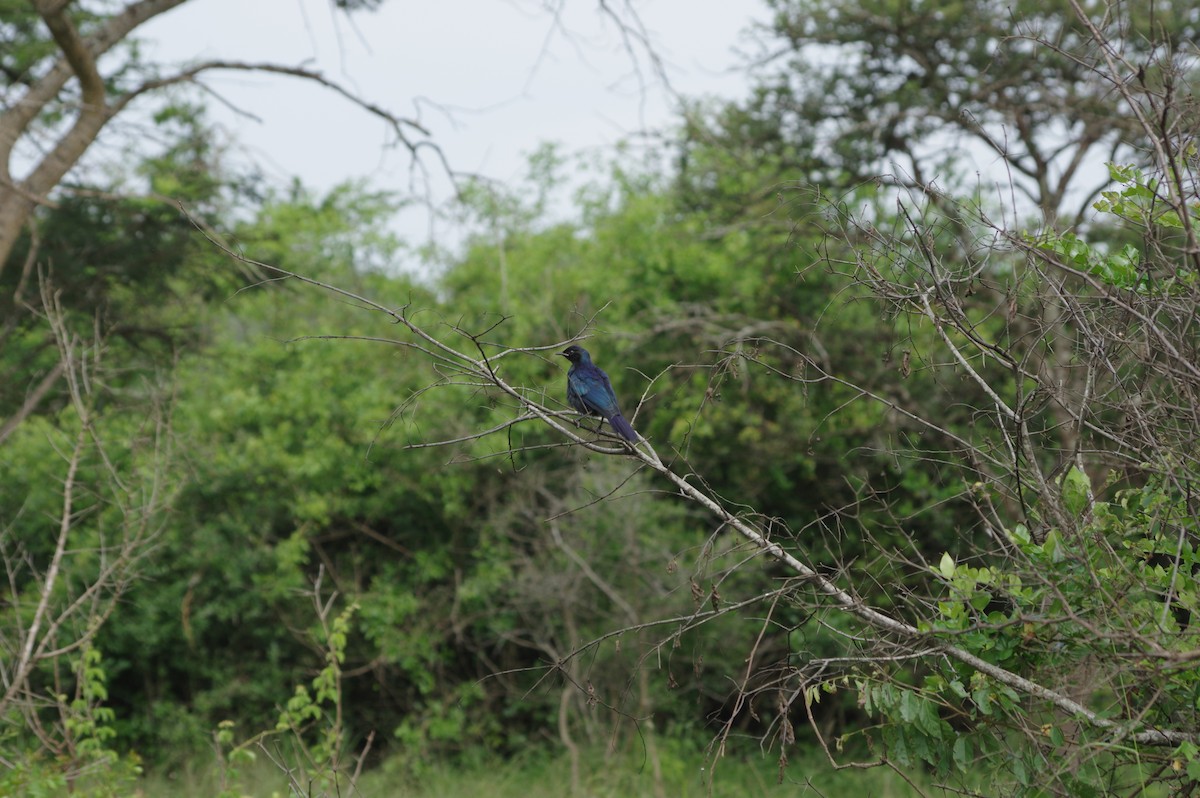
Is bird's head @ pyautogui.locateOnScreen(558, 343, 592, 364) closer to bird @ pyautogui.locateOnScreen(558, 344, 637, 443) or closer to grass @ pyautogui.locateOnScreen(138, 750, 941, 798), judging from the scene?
bird @ pyautogui.locateOnScreen(558, 344, 637, 443)

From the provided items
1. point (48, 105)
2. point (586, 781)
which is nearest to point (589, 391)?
point (48, 105)

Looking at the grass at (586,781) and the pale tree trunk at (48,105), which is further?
the grass at (586,781)

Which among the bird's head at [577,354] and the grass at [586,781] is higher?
the bird's head at [577,354]

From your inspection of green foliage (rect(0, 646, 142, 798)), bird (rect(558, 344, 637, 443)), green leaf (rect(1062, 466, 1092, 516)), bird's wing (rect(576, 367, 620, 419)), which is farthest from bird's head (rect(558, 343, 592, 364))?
green leaf (rect(1062, 466, 1092, 516))

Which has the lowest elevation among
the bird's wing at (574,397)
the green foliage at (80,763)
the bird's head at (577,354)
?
the green foliage at (80,763)

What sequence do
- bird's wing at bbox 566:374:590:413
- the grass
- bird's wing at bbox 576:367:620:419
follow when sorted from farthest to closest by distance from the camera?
the grass < bird's wing at bbox 566:374:590:413 < bird's wing at bbox 576:367:620:419

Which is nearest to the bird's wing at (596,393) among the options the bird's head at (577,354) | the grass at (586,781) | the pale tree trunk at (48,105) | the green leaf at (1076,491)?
the bird's head at (577,354)

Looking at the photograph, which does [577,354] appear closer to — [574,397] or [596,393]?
[574,397]

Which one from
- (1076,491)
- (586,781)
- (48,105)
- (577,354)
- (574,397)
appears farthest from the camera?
(586,781)

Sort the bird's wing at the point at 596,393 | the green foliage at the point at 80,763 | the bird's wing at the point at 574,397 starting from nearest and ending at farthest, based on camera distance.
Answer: the bird's wing at the point at 596,393
the green foliage at the point at 80,763
the bird's wing at the point at 574,397

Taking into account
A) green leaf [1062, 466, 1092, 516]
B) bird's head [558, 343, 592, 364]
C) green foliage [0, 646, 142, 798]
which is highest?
bird's head [558, 343, 592, 364]

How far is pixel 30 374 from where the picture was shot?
33.3 ft

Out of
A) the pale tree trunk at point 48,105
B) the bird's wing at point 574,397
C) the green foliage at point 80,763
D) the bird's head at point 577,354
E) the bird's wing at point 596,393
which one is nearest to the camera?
the bird's wing at point 596,393

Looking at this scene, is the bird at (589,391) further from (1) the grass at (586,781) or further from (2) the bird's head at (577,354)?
(1) the grass at (586,781)
